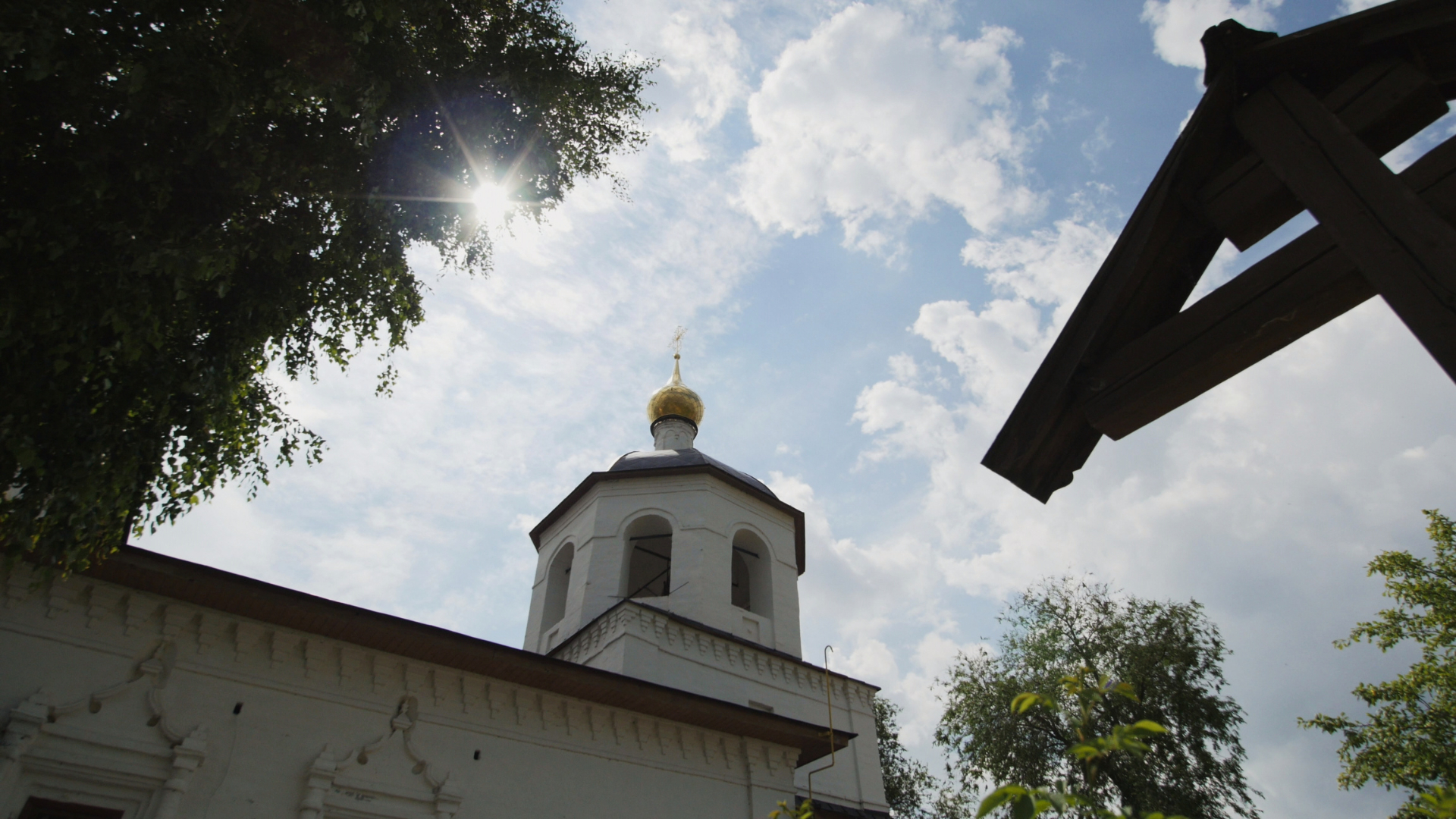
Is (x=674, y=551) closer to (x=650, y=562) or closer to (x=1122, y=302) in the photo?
(x=650, y=562)

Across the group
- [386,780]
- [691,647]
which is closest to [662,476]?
[691,647]

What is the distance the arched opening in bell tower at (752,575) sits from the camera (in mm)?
15297

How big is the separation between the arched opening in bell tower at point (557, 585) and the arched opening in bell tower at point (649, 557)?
1.21 m

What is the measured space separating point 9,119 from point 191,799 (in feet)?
17.5

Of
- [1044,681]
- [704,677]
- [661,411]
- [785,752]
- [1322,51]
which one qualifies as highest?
[661,411]

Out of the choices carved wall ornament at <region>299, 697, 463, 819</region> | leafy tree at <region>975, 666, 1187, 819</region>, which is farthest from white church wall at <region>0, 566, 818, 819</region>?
leafy tree at <region>975, 666, 1187, 819</region>

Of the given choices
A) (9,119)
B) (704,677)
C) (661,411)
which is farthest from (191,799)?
(661,411)

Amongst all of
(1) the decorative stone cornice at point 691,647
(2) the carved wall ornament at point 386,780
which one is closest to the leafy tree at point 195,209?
(2) the carved wall ornament at point 386,780

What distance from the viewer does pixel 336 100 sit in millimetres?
5762

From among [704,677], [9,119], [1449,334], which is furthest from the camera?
[704,677]

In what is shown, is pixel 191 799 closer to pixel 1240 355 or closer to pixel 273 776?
pixel 273 776

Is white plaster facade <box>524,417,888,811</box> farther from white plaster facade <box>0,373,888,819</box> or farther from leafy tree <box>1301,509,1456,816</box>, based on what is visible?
leafy tree <box>1301,509,1456,816</box>

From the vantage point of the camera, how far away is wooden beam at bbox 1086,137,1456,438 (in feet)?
8.72

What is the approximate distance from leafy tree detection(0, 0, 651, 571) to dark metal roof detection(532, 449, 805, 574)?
8.58 m
